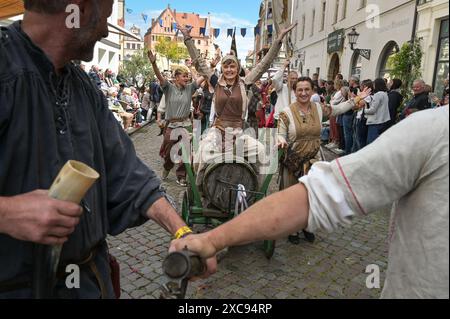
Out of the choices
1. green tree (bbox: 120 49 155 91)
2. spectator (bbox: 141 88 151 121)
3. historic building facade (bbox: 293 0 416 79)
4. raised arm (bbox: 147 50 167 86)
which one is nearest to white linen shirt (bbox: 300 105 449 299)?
raised arm (bbox: 147 50 167 86)

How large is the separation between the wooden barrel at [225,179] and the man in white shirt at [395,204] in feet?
10.7

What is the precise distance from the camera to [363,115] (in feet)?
32.3

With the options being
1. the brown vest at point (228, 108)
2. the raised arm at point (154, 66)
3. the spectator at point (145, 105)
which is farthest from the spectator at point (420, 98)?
the spectator at point (145, 105)

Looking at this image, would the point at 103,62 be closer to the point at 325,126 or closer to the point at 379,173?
the point at 325,126

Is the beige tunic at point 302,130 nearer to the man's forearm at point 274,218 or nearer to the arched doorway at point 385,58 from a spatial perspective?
the man's forearm at point 274,218

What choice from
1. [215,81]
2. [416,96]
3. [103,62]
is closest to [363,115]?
[416,96]

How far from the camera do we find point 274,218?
1254 mm

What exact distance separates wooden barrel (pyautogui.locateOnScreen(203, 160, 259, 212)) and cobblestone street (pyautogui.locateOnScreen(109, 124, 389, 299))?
0.65 meters

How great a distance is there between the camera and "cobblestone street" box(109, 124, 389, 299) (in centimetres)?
380

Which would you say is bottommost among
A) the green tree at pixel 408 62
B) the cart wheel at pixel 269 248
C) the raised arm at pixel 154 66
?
the cart wheel at pixel 269 248

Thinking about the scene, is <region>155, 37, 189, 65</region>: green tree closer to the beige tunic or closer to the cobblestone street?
the beige tunic

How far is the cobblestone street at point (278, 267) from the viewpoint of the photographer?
380 cm

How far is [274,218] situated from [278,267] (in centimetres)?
332

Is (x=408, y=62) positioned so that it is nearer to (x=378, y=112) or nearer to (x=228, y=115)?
(x=378, y=112)
